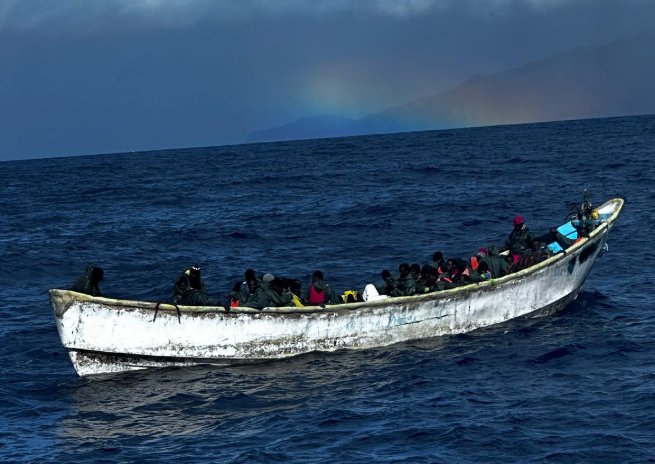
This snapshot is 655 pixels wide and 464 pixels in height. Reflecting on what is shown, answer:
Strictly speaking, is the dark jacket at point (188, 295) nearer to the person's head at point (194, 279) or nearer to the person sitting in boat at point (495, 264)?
the person's head at point (194, 279)

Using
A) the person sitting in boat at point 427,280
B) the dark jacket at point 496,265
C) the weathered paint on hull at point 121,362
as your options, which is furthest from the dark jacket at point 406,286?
the weathered paint on hull at point 121,362

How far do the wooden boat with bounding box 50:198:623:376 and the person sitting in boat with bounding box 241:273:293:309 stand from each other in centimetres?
23

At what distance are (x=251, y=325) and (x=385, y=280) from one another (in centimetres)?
387

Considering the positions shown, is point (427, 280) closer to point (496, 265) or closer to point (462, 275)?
point (462, 275)

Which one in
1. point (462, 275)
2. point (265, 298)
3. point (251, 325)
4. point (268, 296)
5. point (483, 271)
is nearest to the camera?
point (251, 325)

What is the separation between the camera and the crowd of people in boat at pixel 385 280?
1922 cm

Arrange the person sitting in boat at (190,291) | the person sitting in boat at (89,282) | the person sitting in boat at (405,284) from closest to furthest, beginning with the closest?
the person sitting in boat at (89,282), the person sitting in boat at (190,291), the person sitting in boat at (405,284)

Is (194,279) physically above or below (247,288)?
above

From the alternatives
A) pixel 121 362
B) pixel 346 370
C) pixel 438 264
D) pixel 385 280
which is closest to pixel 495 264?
pixel 438 264

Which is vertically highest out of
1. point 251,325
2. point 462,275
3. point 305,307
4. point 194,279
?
point 194,279

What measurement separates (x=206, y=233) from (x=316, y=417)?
25.5 metres

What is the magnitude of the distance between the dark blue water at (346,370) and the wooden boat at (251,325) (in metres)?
0.33

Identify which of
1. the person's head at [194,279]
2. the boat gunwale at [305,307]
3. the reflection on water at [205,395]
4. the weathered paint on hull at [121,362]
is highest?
the person's head at [194,279]

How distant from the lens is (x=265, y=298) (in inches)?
762
